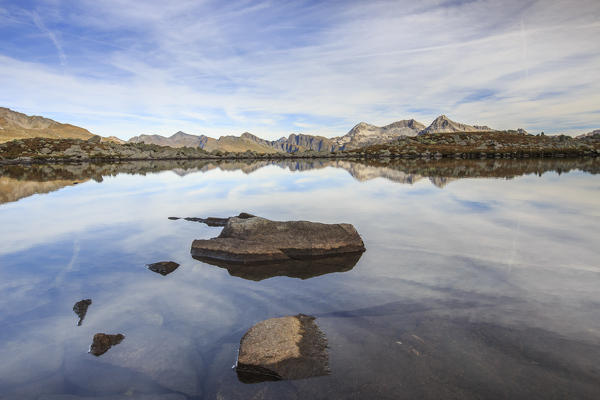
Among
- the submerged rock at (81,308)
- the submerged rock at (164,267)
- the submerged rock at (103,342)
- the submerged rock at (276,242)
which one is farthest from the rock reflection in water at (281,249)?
the submerged rock at (103,342)

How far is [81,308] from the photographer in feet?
27.1

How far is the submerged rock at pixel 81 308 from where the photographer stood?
310 inches

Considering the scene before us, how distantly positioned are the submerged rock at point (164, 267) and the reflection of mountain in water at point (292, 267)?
1109 millimetres

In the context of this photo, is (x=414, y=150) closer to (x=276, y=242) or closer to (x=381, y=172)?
(x=381, y=172)

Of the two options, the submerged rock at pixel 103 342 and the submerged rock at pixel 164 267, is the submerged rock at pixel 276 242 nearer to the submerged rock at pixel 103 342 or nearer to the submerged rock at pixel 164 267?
the submerged rock at pixel 164 267

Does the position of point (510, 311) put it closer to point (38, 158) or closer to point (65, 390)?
point (65, 390)

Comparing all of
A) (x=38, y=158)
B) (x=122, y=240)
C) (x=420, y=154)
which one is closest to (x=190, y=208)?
(x=122, y=240)

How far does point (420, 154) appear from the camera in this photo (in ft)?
407

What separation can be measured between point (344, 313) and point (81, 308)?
678 centimetres

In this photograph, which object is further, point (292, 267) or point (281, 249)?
point (281, 249)

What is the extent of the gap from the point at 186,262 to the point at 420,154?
12498 centimetres

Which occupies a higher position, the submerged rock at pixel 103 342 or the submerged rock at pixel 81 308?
the submerged rock at pixel 103 342

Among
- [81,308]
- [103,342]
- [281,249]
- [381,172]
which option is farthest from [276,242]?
[381,172]

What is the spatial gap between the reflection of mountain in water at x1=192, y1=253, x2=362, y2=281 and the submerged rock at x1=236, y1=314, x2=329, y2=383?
11.3 feet
